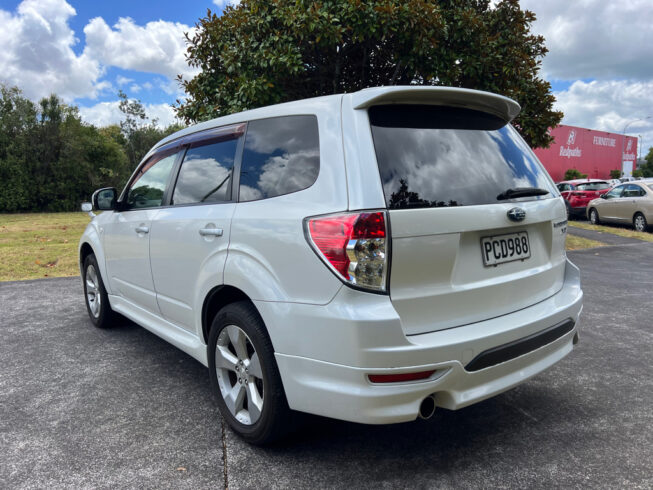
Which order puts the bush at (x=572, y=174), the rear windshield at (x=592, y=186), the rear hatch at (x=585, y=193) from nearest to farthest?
the rear hatch at (x=585, y=193) < the rear windshield at (x=592, y=186) < the bush at (x=572, y=174)

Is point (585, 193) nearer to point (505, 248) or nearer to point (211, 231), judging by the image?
point (505, 248)

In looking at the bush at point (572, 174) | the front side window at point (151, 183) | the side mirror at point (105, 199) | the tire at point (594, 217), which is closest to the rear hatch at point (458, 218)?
the front side window at point (151, 183)

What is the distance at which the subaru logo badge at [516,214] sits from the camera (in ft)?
8.17

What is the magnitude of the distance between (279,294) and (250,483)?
0.89 m

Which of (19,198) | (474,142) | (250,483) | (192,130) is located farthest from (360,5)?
(19,198)

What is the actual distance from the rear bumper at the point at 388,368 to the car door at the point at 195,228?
66 cm

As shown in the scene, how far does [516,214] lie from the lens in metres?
2.50

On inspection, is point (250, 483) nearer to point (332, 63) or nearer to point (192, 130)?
point (192, 130)

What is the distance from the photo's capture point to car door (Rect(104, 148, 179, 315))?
372 cm

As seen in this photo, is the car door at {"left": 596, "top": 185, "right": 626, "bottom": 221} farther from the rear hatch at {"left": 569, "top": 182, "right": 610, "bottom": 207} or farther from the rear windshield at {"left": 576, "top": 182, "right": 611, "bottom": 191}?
the rear windshield at {"left": 576, "top": 182, "right": 611, "bottom": 191}

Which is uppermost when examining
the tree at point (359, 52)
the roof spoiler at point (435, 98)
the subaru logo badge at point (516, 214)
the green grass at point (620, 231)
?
the tree at point (359, 52)

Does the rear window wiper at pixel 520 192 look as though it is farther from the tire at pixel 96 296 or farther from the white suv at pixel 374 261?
the tire at pixel 96 296

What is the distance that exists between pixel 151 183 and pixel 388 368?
2.68m

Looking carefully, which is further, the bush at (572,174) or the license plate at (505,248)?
the bush at (572,174)
